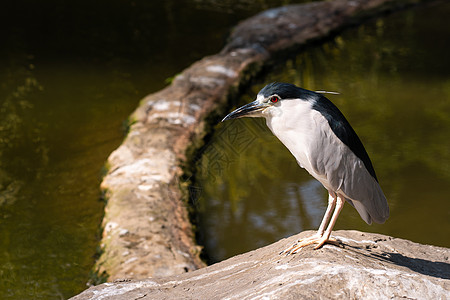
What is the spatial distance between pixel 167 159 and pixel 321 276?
222cm

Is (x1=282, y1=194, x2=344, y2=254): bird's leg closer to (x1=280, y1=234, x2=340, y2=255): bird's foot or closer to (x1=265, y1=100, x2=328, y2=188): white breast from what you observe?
(x1=280, y1=234, x2=340, y2=255): bird's foot

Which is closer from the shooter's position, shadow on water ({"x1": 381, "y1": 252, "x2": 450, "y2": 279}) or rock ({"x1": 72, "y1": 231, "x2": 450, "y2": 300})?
rock ({"x1": 72, "y1": 231, "x2": 450, "y2": 300})

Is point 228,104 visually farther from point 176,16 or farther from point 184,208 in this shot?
point 176,16

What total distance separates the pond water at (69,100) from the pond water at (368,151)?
84 centimetres

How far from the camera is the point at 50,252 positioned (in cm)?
339

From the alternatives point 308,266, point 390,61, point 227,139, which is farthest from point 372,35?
point 308,266

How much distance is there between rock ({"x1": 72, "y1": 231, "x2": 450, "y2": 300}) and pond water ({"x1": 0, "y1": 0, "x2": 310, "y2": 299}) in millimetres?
951

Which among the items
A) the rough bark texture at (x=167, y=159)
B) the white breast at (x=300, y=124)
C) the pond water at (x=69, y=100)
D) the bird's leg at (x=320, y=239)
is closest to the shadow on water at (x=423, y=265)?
the bird's leg at (x=320, y=239)

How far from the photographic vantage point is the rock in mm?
1928

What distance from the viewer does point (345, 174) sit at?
2.26 metres

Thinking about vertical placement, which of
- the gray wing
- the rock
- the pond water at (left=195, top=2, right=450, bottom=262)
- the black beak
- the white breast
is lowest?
the pond water at (left=195, top=2, right=450, bottom=262)

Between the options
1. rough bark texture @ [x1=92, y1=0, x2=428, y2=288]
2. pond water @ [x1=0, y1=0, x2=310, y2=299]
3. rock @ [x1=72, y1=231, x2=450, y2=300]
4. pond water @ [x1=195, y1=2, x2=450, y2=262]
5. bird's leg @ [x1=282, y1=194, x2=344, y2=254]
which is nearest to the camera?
rock @ [x1=72, y1=231, x2=450, y2=300]

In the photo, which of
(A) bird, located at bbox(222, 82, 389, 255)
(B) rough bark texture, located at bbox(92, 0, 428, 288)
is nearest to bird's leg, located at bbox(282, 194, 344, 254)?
(A) bird, located at bbox(222, 82, 389, 255)

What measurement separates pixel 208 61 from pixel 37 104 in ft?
5.64
